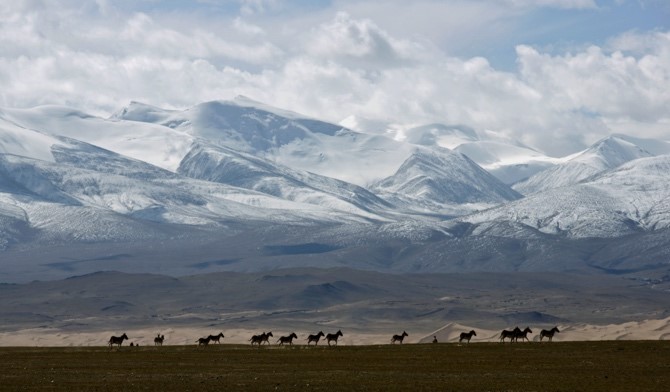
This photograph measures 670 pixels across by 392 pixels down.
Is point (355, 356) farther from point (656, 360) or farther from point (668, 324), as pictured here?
point (668, 324)

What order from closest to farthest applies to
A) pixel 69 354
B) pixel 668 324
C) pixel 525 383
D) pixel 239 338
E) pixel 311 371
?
pixel 525 383
pixel 311 371
pixel 69 354
pixel 668 324
pixel 239 338

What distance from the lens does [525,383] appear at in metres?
60.9

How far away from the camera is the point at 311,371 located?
229ft

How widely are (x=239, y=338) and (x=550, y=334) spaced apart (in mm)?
105379

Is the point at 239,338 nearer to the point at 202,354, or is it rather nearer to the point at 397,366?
the point at 202,354

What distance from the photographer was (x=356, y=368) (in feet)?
235

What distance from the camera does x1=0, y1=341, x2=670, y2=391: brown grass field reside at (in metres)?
61.1

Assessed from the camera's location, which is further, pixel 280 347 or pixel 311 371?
pixel 280 347

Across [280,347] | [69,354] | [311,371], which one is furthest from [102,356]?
[311,371]

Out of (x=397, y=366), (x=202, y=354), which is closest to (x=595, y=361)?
(x=397, y=366)

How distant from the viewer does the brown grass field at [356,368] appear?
61062mm

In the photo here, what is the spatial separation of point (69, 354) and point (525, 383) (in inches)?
1543

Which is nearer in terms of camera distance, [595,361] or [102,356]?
[595,361]

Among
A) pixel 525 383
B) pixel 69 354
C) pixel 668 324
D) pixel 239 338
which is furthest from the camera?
pixel 239 338
